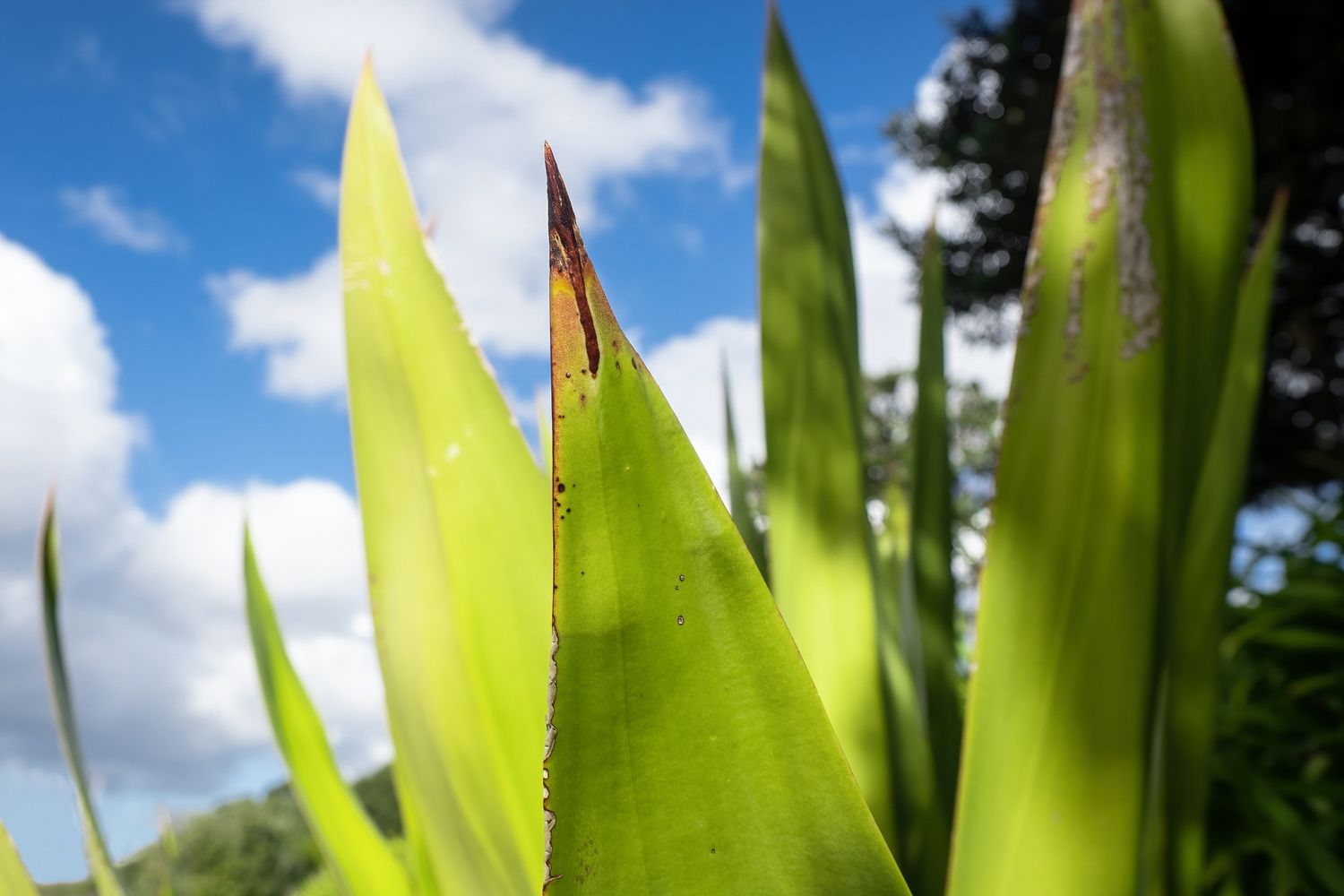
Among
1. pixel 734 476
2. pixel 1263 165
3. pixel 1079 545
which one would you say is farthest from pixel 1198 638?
pixel 1263 165

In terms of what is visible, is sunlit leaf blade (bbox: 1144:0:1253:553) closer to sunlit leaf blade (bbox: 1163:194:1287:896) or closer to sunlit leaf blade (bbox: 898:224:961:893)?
sunlit leaf blade (bbox: 1163:194:1287:896)

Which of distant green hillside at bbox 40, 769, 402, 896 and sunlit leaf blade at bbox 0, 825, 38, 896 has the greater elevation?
sunlit leaf blade at bbox 0, 825, 38, 896

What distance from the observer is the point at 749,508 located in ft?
2.20

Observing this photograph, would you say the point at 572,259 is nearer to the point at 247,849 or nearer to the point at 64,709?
the point at 64,709

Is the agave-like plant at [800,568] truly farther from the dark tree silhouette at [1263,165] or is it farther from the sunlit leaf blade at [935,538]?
the dark tree silhouette at [1263,165]

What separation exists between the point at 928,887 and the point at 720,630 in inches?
11.7

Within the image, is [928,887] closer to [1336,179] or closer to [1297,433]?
[1336,179]

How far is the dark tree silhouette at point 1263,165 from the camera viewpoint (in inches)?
144

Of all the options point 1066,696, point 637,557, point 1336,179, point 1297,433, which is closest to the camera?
point 637,557

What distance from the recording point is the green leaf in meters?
0.50

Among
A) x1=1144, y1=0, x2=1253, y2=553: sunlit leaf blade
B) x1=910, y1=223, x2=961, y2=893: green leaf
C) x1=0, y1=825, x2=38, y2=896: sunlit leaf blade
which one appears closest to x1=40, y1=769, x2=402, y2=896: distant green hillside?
x1=910, y1=223, x2=961, y2=893: green leaf

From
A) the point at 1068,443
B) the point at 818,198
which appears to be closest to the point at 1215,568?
the point at 1068,443

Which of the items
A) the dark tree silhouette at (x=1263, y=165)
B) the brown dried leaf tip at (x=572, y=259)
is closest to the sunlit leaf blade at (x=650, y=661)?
the brown dried leaf tip at (x=572, y=259)

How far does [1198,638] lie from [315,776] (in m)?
0.39
